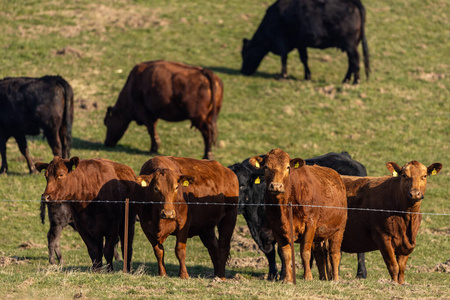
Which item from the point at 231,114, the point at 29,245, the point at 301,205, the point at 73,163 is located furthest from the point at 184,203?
the point at 231,114

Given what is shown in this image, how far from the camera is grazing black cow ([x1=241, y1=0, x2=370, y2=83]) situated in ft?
98.6

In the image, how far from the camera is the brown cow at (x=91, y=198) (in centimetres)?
Answer: 1377

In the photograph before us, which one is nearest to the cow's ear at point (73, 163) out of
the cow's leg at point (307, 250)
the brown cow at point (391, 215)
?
the cow's leg at point (307, 250)

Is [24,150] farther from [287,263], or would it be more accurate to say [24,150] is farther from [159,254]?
[287,263]

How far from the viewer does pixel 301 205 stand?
1305 cm

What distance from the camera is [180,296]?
35.4 ft

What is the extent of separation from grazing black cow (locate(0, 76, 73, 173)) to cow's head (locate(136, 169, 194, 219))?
923 cm

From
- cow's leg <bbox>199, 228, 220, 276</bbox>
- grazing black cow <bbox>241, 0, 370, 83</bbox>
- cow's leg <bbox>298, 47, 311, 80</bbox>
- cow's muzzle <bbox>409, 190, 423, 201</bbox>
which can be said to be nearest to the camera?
cow's muzzle <bbox>409, 190, 423, 201</bbox>

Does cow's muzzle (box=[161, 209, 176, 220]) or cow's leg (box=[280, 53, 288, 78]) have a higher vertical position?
cow's muzzle (box=[161, 209, 176, 220])

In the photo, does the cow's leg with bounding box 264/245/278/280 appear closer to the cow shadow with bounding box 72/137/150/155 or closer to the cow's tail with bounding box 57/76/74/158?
the cow's tail with bounding box 57/76/74/158

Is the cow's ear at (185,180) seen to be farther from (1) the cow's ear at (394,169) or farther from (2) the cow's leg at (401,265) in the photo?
(2) the cow's leg at (401,265)

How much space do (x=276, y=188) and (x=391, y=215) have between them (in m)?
2.42

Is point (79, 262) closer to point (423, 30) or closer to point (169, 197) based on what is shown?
point (169, 197)

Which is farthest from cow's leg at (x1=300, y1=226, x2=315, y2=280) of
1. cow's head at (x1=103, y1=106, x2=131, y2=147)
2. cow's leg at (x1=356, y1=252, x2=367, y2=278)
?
cow's head at (x1=103, y1=106, x2=131, y2=147)
